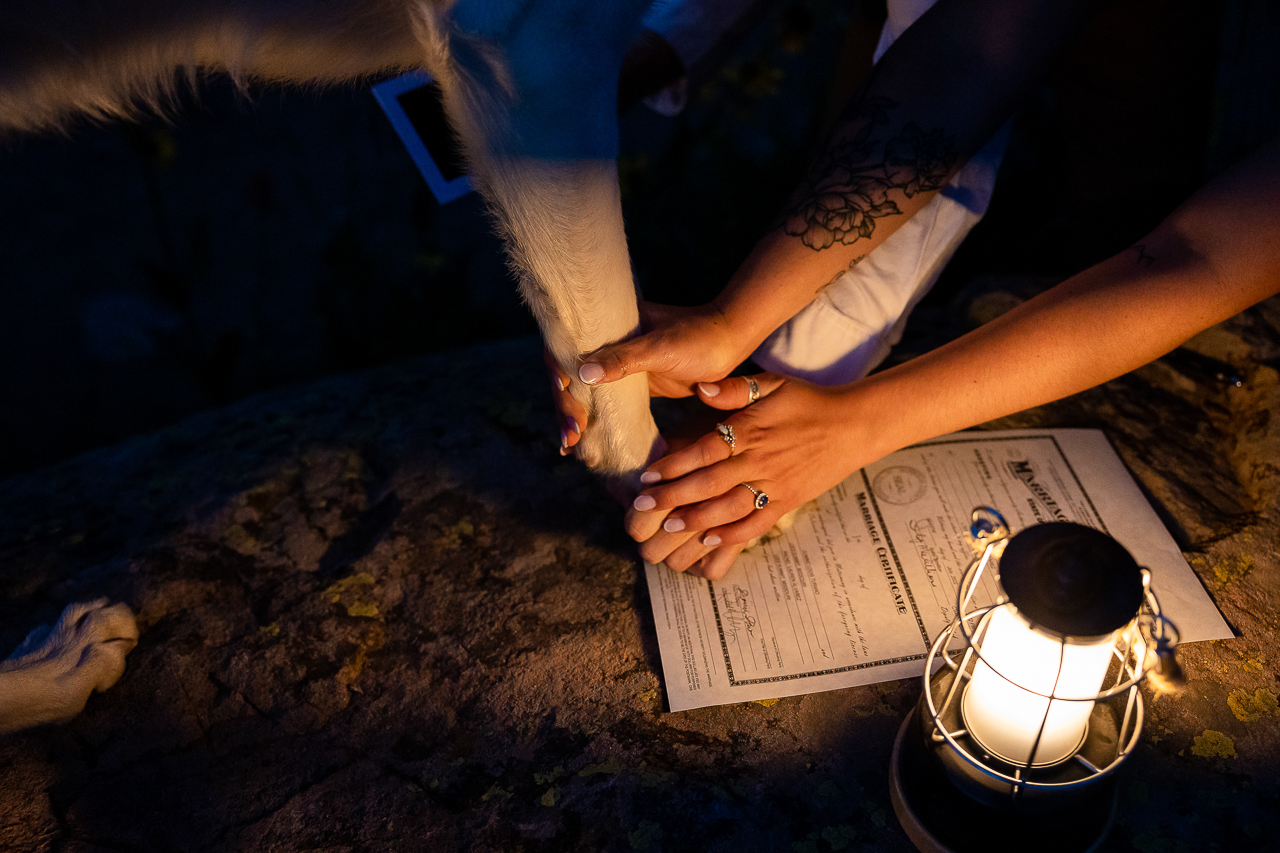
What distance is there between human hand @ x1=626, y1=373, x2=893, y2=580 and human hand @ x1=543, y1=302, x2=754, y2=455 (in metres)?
0.04

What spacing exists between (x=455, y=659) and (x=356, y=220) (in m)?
1.37

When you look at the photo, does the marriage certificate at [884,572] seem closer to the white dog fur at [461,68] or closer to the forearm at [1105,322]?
the forearm at [1105,322]

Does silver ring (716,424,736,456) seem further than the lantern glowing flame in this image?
Yes

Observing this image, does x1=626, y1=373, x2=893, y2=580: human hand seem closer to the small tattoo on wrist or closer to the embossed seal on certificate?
the embossed seal on certificate

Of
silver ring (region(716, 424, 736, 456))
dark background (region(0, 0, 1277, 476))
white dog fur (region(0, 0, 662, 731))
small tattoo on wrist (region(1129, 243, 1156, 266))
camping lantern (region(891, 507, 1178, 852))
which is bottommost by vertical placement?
camping lantern (region(891, 507, 1178, 852))

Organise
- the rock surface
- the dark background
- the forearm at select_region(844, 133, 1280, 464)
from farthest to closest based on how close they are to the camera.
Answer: the dark background, the forearm at select_region(844, 133, 1280, 464), the rock surface

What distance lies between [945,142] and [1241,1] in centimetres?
120

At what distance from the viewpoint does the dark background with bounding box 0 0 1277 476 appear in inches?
60.6

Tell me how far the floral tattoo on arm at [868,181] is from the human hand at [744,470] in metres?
0.22

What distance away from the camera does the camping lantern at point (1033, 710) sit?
52 centimetres

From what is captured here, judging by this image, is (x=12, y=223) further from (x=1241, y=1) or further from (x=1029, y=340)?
(x=1241, y=1)

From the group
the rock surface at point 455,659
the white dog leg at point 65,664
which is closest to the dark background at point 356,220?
the rock surface at point 455,659
